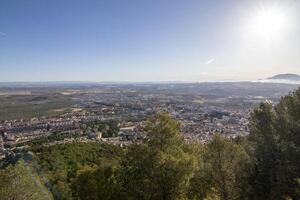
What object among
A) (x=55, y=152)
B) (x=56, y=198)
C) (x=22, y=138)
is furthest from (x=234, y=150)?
(x=22, y=138)

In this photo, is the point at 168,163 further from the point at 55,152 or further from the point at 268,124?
the point at 55,152

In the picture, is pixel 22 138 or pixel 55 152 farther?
pixel 22 138

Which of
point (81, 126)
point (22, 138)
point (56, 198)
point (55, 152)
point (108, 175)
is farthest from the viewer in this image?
point (81, 126)

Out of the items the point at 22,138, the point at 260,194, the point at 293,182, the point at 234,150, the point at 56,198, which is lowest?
the point at 22,138

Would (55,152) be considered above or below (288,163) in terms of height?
below

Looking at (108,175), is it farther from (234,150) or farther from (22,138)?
(22,138)

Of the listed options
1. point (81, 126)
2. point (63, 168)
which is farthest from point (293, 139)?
point (81, 126)

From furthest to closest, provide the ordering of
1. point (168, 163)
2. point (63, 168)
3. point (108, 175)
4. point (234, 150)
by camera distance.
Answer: point (63, 168), point (108, 175), point (234, 150), point (168, 163)
